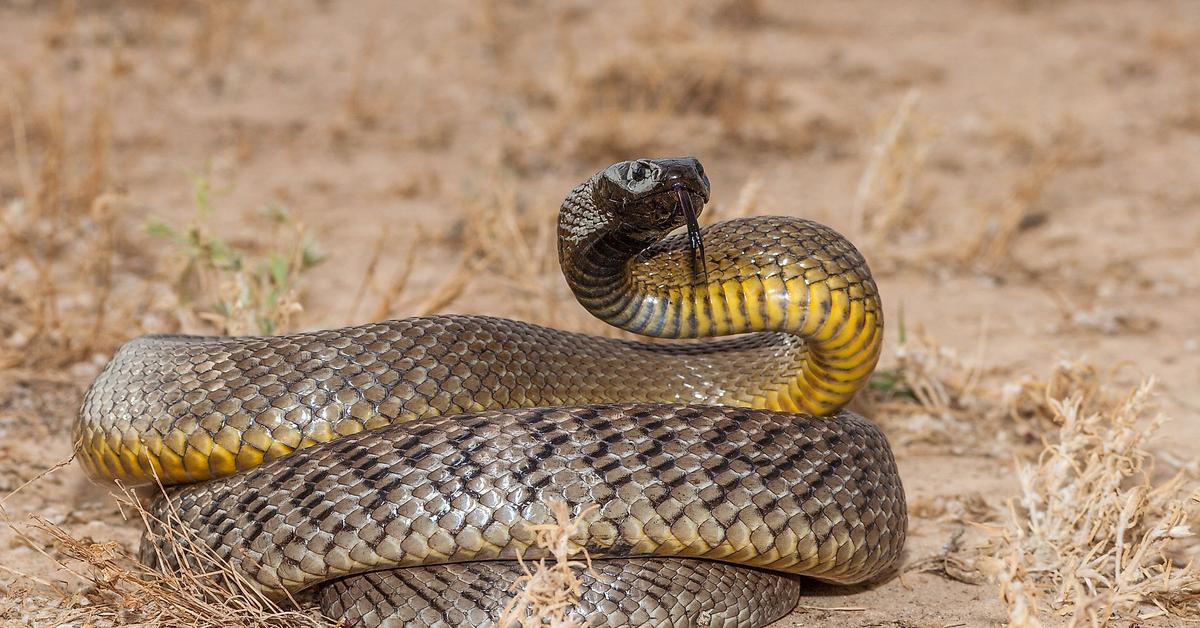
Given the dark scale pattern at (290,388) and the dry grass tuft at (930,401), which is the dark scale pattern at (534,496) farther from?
the dry grass tuft at (930,401)

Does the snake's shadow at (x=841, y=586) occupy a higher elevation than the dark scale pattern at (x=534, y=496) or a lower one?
lower

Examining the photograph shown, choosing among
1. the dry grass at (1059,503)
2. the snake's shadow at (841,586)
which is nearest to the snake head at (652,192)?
the dry grass at (1059,503)

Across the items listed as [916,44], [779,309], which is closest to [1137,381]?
[779,309]

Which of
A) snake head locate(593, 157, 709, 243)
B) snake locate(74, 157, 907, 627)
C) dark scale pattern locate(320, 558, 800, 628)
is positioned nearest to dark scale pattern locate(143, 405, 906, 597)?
snake locate(74, 157, 907, 627)

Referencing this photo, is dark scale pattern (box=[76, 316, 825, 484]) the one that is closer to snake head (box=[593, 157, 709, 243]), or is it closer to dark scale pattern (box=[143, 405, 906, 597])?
dark scale pattern (box=[143, 405, 906, 597])

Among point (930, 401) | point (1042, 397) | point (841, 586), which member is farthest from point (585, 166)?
point (841, 586)

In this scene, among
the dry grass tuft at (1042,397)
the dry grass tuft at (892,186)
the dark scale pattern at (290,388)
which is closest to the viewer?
the dark scale pattern at (290,388)

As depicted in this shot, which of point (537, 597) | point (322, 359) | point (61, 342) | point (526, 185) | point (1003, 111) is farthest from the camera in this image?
point (1003, 111)

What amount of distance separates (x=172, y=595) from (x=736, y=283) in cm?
205

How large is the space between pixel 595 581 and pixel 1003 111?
353 inches

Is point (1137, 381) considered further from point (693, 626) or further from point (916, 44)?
point (916, 44)

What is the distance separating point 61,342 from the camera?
20.0ft

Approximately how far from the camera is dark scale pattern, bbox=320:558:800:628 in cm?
360

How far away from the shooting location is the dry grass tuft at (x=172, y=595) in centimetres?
366
